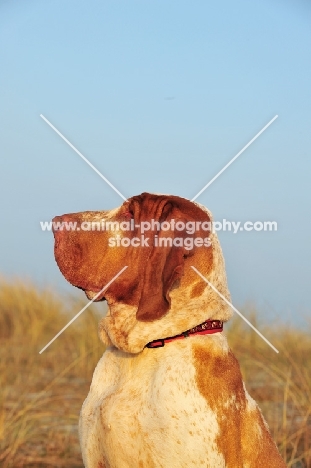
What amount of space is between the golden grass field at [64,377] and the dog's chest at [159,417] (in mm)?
2538

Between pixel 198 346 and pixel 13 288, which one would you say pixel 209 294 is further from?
pixel 13 288

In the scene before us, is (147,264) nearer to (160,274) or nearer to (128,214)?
(160,274)

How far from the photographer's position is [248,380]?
30.2 feet

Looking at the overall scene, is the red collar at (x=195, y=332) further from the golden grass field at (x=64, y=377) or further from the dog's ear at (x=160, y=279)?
the golden grass field at (x=64, y=377)

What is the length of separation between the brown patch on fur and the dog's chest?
4cm

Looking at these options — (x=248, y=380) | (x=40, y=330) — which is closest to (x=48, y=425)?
(x=248, y=380)

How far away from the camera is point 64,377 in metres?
9.85

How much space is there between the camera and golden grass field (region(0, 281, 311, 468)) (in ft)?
22.8

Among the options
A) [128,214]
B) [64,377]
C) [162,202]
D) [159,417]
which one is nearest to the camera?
[159,417]

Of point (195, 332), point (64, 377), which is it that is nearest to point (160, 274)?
point (195, 332)

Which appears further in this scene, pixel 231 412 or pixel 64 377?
pixel 64 377

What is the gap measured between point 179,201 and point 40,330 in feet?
26.7

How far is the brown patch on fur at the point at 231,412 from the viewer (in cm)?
398

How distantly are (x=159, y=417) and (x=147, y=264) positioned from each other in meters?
0.74
